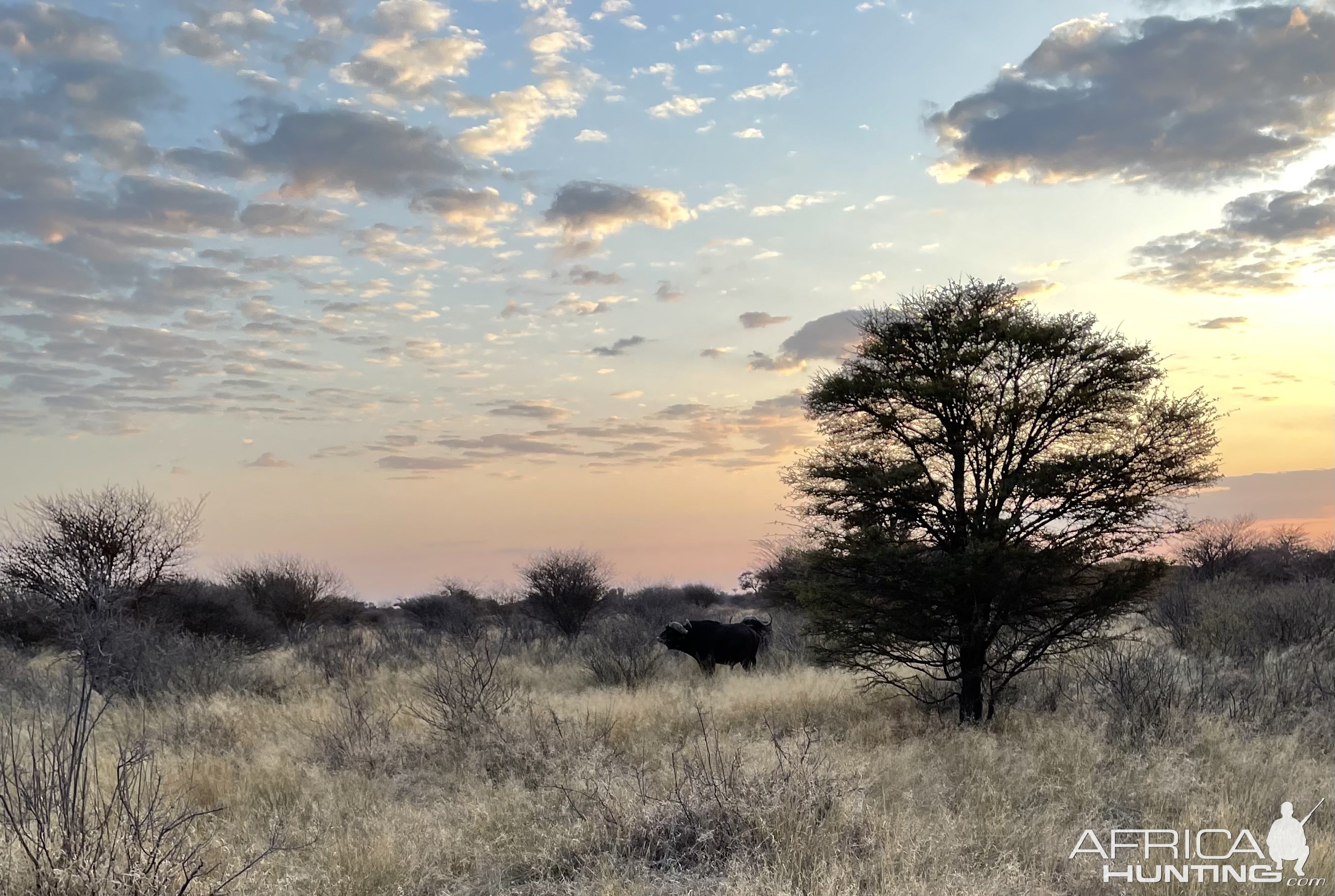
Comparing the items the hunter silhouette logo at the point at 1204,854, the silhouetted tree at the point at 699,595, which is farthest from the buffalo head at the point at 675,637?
the silhouetted tree at the point at 699,595

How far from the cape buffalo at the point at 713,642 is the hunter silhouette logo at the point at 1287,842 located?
44.9 ft

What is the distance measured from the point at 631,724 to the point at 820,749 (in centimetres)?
363

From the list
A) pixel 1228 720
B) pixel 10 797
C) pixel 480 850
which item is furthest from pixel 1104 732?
pixel 10 797

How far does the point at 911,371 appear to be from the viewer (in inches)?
541

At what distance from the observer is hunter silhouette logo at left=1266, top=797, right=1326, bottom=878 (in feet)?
25.4

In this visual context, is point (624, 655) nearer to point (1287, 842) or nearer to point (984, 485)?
point (984, 485)

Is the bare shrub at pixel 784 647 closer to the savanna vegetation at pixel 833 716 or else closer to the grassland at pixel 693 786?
the savanna vegetation at pixel 833 716

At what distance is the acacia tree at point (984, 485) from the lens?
12922mm

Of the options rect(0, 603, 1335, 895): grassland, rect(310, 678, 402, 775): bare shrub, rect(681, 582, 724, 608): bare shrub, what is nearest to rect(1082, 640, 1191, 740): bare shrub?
rect(0, 603, 1335, 895): grassland

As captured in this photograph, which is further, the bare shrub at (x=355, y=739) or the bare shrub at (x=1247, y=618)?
the bare shrub at (x=1247, y=618)

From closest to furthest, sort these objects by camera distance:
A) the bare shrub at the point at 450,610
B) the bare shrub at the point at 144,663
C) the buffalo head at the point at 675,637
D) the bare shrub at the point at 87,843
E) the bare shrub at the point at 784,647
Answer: the bare shrub at the point at 87,843 → the bare shrub at the point at 144,663 → the buffalo head at the point at 675,637 → the bare shrub at the point at 784,647 → the bare shrub at the point at 450,610

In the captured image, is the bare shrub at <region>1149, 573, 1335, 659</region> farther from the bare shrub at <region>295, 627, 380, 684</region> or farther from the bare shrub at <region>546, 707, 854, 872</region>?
the bare shrub at <region>295, 627, 380, 684</region>

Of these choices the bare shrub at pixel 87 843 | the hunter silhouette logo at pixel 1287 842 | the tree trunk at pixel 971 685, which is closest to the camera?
the bare shrub at pixel 87 843

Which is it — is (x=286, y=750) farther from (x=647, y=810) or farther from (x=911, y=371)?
(x=911, y=371)
